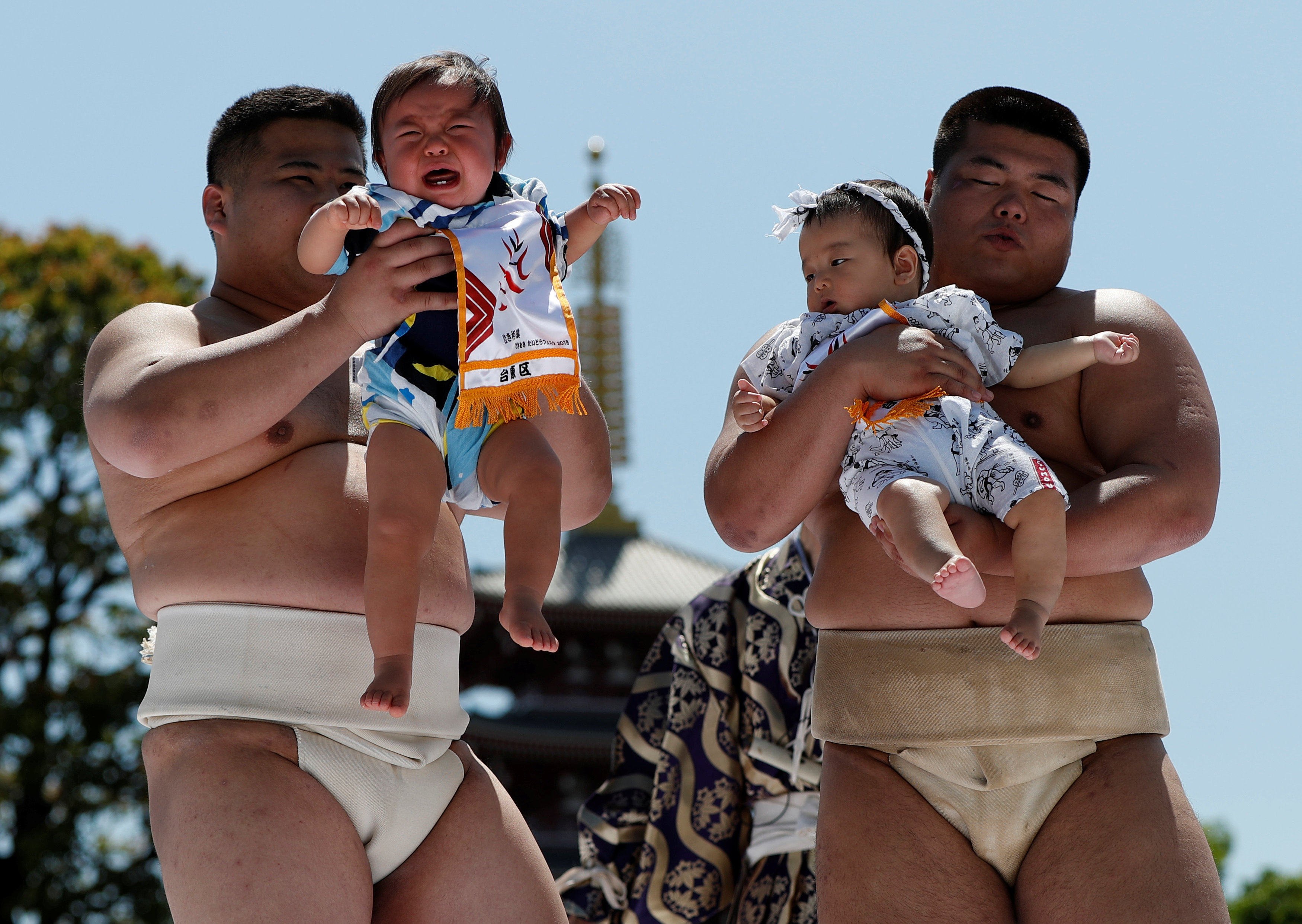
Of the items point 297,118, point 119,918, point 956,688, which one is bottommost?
point 119,918

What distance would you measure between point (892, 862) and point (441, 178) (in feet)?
4.75

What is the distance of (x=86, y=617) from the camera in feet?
52.0

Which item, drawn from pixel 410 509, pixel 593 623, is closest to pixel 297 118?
pixel 410 509

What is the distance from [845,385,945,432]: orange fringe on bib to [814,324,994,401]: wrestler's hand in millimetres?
12

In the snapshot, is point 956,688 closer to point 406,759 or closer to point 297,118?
point 406,759

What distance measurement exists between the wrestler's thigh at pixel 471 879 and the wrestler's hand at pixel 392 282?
856 millimetres

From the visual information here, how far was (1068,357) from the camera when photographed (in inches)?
99.3

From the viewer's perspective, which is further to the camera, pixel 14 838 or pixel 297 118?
pixel 14 838

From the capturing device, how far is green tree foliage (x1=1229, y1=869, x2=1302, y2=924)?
22.0 metres

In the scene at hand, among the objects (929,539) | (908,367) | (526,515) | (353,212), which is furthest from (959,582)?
(353,212)

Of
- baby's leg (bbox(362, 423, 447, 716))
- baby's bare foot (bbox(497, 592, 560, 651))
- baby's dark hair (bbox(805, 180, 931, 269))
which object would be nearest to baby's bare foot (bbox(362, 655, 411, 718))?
baby's leg (bbox(362, 423, 447, 716))

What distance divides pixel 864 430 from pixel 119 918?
46.6ft

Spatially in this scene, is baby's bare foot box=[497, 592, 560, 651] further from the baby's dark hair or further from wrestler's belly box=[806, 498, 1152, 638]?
the baby's dark hair

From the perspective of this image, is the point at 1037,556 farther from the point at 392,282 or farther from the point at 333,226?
the point at 333,226
